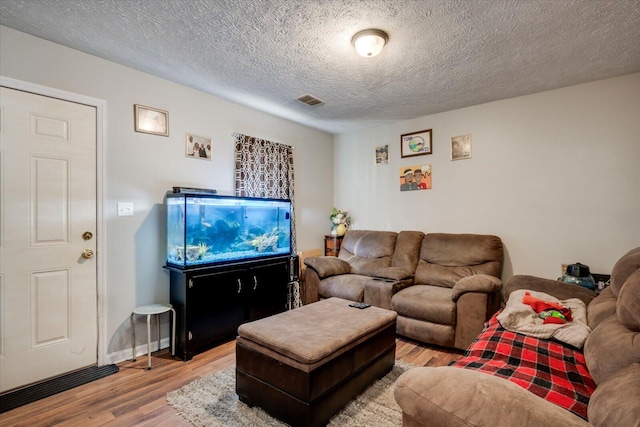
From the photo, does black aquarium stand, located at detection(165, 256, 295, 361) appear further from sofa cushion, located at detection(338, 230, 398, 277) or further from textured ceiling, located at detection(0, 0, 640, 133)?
textured ceiling, located at detection(0, 0, 640, 133)

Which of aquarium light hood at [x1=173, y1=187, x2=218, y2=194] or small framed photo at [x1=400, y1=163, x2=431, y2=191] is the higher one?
small framed photo at [x1=400, y1=163, x2=431, y2=191]

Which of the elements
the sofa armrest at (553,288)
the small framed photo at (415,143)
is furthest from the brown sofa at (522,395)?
the small framed photo at (415,143)

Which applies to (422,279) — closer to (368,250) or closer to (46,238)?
(368,250)

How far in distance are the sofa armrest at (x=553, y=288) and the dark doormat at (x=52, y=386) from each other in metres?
3.34

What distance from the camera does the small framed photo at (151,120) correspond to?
268cm

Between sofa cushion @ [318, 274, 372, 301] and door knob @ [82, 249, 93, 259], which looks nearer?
door knob @ [82, 249, 93, 259]

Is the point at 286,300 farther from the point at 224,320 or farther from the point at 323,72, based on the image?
the point at 323,72

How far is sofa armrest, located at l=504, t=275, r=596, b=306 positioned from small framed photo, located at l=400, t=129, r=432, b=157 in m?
1.90

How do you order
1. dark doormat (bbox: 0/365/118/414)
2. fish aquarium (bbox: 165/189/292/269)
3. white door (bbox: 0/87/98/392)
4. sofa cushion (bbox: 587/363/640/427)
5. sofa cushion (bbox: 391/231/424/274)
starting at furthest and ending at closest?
sofa cushion (bbox: 391/231/424/274)
fish aquarium (bbox: 165/189/292/269)
white door (bbox: 0/87/98/392)
dark doormat (bbox: 0/365/118/414)
sofa cushion (bbox: 587/363/640/427)

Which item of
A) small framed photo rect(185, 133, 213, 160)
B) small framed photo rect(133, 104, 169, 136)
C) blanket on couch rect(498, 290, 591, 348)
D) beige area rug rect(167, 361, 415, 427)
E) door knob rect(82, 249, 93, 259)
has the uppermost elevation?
small framed photo rect(133, 104, 169, 136)

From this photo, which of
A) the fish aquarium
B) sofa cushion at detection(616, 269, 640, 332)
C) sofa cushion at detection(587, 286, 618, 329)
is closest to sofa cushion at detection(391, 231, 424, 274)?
the fish aquarium

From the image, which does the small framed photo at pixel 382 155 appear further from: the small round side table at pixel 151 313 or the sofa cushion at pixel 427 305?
→ the small round side table at pixel 151 313

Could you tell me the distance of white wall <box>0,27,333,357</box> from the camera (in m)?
2.25

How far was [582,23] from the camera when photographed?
1945mm
